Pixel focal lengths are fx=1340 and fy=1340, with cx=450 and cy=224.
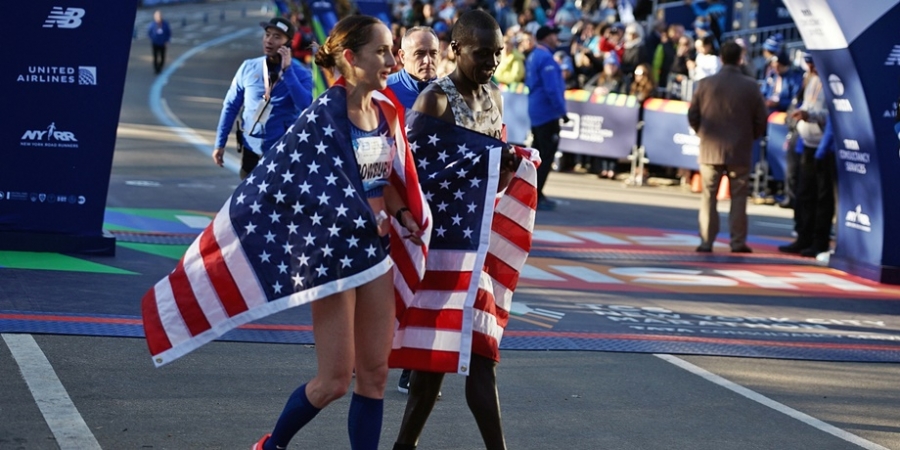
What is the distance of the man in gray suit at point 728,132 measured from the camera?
13383mm

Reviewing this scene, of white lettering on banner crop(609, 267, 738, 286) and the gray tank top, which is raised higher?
the gray tank top

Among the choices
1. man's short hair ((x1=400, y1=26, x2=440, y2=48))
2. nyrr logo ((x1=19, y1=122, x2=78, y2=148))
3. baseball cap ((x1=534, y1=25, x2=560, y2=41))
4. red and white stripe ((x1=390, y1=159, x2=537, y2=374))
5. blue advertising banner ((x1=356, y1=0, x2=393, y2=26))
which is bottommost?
red and white stripe ((x1=390, y1=159, x2=537, y2=374))

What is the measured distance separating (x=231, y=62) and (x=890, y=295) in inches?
1436

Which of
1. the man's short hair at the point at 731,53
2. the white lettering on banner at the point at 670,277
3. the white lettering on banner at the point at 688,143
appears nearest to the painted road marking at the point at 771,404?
the white lettering on banner at the point at 670,277

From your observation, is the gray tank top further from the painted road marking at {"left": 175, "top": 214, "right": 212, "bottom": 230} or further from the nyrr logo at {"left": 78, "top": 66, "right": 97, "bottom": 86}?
the painted road marking at {"left": 175, "top": 214, "right": 212, "bottom": 230}

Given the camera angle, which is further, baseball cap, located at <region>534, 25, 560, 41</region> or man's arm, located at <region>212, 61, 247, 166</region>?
baseball cap, located at <region>534, 25, 560, 41</region>

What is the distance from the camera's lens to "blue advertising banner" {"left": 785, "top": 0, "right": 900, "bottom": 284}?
38.2 feet

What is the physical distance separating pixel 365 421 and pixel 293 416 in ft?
0.87

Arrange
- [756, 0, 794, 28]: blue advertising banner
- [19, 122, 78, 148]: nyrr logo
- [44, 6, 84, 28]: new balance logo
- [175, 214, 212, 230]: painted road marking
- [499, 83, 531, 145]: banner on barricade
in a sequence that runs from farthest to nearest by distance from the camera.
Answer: [756, 0, 794, 28]: blue advertising banner
[499, 83, 531, 145]: banner on barricade
[175, 214, 212, 230]: painted road marking
[19, 122, 78, 148]: nyrr logo
[44, 6, 84, 28]: new balance logo

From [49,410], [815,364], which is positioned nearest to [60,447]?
[49,410]

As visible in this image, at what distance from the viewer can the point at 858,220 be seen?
12367 mm

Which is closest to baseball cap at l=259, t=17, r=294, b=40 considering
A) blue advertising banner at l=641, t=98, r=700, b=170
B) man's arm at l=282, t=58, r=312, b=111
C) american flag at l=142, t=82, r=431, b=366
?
man's arm at l=282, t=58, r=312, b=111

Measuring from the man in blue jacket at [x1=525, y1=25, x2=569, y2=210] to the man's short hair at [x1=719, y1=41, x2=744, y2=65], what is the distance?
10.4ft

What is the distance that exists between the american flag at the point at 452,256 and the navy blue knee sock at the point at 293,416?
44 centimetres
